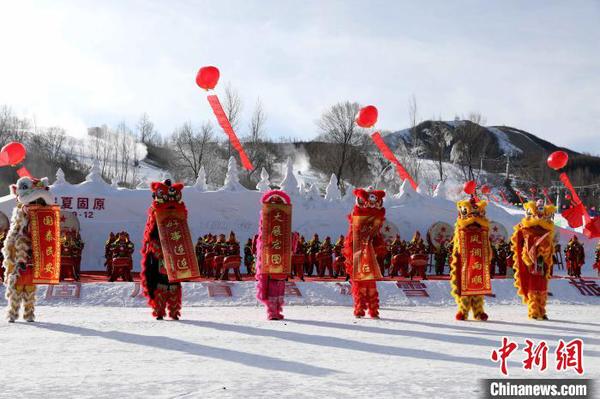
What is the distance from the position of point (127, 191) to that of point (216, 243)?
14.3 ft

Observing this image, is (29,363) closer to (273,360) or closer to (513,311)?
(273,360)

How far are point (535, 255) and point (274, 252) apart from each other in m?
3.51

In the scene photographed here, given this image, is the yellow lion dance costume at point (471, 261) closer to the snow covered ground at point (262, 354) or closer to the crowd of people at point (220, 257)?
the snow covered ground at point (262, 354)

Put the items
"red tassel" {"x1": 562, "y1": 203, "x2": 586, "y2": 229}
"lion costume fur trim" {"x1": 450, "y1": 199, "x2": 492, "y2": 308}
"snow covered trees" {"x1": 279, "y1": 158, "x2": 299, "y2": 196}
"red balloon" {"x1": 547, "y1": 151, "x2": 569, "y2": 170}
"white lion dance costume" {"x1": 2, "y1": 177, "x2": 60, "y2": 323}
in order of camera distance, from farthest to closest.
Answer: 1. "red tassel" {"x1": 562, "y1": 203, "x2": 586, "y2": 229}
2. "snow covered trees" {"x1": 279, "y1": 158, "x2": 299, "y2": 196}
3. "red balloon" {"x1": 547, "y1": 151, "x2": 569, "y2": 170}
4. "lion costume fur trim" {"x1": 450, "y1": 199, "x2": 492, "y2": 308}
5. "white lion dance costume" {"x1": 2, "y1": 177, "x2": 60, "y2": 323}

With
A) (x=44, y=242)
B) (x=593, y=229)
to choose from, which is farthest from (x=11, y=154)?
(x=593, y=229)

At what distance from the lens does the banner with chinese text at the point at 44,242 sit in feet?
26.1

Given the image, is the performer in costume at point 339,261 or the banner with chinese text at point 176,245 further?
the performer in costume at point 339,261

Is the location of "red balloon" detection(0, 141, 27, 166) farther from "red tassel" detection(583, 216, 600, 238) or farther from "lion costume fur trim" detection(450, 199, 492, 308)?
"red tassel" detection(583, 216, 600, 238)

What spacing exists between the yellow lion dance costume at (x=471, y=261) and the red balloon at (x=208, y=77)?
5.25 meters

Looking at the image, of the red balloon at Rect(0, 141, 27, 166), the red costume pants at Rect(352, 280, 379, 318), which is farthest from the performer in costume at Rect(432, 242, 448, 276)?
the red balloon at Rect(0, 141, 27, 166)

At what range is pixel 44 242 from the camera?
8055 millimetres

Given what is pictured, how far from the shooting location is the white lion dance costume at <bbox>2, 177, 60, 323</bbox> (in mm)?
7809

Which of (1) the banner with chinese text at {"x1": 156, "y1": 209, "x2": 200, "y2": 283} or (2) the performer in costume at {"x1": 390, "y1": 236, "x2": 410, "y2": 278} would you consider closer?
(1) the banner with chinese text at {"x1": 156, "y1": 209, "x2": 200, "y2": 283}

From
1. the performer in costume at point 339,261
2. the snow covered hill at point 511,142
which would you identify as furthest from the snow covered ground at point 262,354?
the snow covered hill at point 511,142
